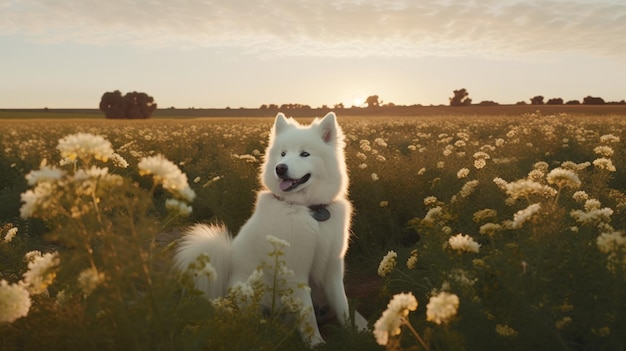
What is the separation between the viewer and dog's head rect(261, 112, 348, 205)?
475 centimetres

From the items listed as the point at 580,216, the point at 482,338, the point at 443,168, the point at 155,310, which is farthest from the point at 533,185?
the point at 443,168

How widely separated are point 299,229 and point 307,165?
0.58 meters

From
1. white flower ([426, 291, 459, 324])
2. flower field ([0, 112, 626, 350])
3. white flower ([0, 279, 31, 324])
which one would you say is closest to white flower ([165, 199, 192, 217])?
flower field ([0, 112, 626, 350])

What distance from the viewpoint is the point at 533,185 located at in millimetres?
3168

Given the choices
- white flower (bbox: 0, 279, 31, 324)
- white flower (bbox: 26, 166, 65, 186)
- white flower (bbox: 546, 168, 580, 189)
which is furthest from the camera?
white flower (bbox: 546, 168, 580, 189)

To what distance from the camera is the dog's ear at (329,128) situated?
5.01 m

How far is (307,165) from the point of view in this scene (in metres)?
4.77

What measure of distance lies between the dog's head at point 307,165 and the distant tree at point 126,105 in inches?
3391

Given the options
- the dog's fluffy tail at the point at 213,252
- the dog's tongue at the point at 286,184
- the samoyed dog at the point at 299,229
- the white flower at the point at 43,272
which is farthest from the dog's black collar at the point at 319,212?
the white flower at the point at 43,272

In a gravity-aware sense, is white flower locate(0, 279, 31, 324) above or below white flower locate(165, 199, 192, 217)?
below

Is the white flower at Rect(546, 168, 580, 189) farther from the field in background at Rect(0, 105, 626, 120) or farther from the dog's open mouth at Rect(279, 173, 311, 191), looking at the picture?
the field in background at Rect(0, 105, 626, 120)

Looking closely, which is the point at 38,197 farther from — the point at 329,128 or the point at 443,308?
the point at 329,128

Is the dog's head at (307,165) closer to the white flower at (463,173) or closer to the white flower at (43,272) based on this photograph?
the white flower at (463,173)

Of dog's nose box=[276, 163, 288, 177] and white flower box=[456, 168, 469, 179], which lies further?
white flower box=[456, 168, 469, 179]
